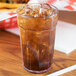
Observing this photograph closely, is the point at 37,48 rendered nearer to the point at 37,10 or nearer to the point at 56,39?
the point at 37,10

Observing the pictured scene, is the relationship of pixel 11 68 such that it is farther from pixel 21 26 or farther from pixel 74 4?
pixel 74 4

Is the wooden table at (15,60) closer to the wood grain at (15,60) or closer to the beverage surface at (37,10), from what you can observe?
the wood grain at (15,60)

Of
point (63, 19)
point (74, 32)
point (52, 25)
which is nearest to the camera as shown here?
point (52, 25)

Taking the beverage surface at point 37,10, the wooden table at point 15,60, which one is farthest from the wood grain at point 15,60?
the beverage surface at point 37,10

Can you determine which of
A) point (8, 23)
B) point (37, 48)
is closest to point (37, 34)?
point (37, 48)

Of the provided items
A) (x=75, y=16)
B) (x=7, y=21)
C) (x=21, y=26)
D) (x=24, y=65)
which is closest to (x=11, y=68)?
(x=24, y=65)

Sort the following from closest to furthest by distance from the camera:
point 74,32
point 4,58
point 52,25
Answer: point 52,25, point 4,58, point 74,32

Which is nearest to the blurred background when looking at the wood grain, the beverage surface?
the wood grain
